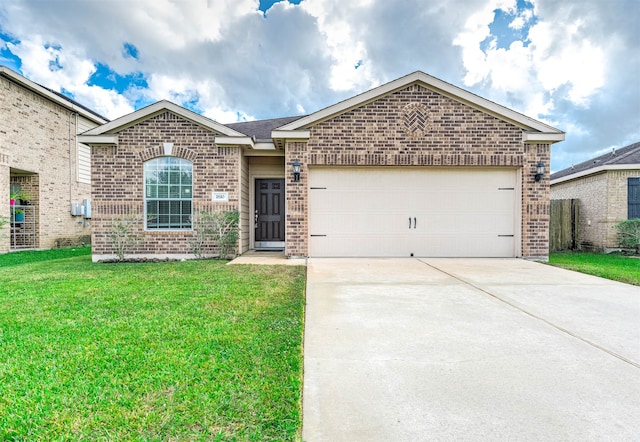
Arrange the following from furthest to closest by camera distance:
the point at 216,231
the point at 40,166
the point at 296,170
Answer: the point at 40,166, the point at 216,231, the point at 296,170

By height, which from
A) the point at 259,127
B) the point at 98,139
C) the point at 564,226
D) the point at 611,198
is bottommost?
the point at 564,226

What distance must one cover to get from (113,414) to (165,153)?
7.59 m

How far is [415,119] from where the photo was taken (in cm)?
827

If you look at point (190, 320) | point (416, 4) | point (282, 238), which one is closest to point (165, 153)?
point (282, 238)

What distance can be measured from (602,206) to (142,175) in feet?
46.1

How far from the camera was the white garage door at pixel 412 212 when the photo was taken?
852cm

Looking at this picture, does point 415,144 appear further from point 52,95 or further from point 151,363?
point 52,95

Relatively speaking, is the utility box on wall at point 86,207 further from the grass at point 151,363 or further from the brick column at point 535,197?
the brick column at point 535,197

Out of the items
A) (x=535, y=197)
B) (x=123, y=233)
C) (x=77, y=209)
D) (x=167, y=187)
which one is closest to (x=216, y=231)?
(x=167, y=187)

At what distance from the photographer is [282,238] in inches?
415

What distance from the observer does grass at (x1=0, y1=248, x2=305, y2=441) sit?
1795 mm

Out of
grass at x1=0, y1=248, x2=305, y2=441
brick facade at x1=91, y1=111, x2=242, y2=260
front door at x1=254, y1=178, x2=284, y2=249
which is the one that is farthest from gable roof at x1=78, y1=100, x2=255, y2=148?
grass at x1=0, y1=248, x2=305, y2=441

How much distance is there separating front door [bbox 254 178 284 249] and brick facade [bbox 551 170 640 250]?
10.5 meters

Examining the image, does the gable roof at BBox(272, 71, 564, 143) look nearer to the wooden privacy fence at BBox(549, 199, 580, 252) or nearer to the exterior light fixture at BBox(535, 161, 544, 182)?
the exterior light fixture at BBox(535, 161, 544, 182)
